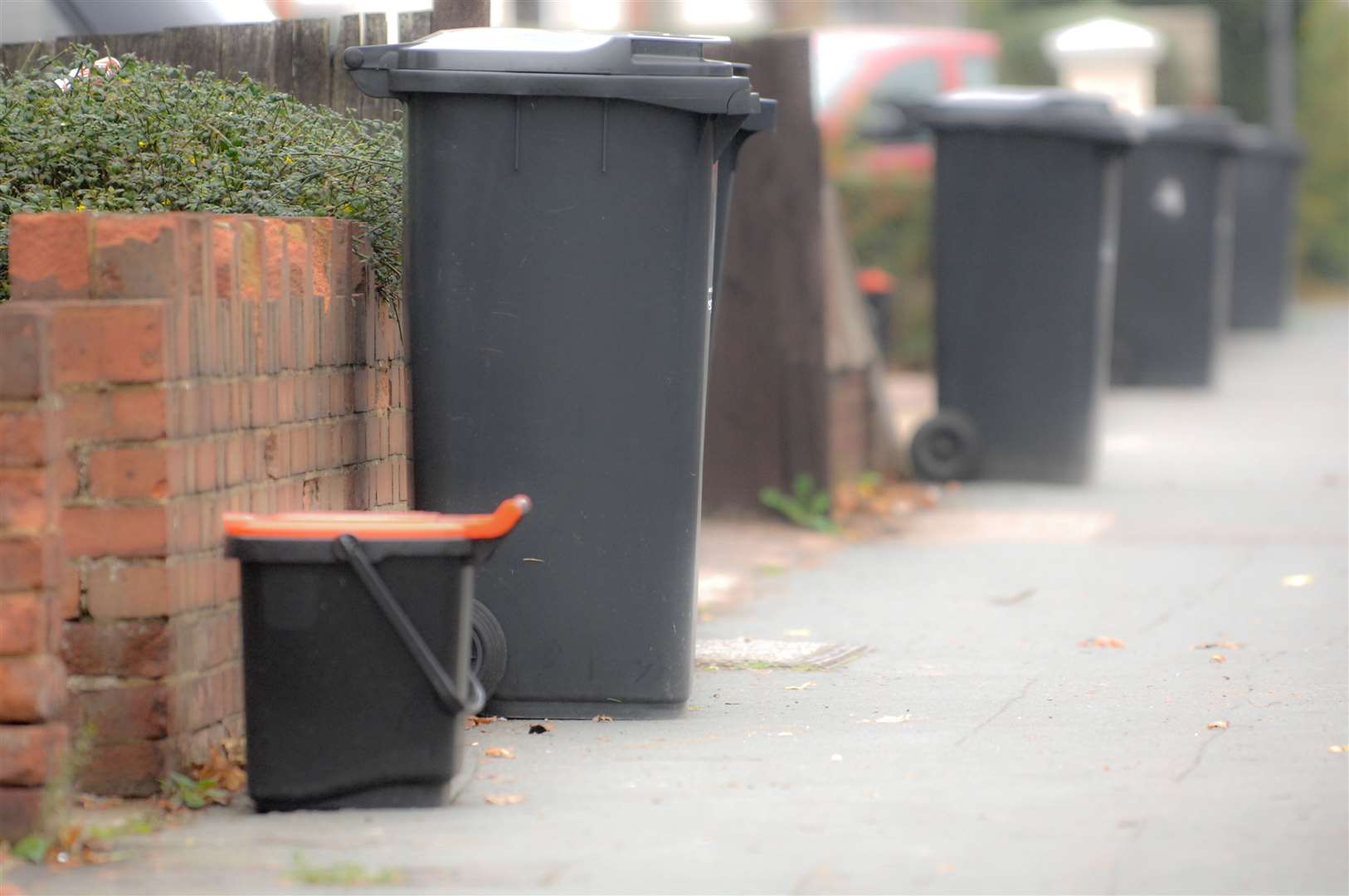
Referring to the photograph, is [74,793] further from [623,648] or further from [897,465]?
[897,465]

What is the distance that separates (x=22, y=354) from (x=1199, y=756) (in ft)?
8.69

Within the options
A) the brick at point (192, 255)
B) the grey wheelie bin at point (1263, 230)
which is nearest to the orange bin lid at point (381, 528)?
the brick at point (192, 255)

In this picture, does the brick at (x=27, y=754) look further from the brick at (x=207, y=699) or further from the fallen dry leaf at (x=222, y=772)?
the fallen dry leaf at (x=222, y=772)

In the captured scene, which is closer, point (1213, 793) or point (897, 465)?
point (1213, 793)

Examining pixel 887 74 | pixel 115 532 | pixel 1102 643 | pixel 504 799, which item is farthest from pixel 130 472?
pixel 887 74

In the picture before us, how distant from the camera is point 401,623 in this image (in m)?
4.12

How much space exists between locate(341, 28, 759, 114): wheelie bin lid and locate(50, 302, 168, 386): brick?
1058 millimetres

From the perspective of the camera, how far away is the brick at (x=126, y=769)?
4.23 meters

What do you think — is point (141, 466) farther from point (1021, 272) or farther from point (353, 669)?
point (1021, 272)

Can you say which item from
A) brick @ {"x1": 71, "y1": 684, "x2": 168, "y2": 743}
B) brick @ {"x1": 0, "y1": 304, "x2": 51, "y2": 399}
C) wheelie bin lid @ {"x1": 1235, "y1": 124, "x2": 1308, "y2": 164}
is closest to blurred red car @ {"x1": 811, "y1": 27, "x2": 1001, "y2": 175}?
wheelie bin lid @ {"x1": 1235, "y1": 124, "x2": 1308, "y2": 164}

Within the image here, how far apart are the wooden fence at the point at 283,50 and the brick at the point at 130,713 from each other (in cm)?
263

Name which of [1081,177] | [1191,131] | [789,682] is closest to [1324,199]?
[1191,131]

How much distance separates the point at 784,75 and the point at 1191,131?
7549 millimetres

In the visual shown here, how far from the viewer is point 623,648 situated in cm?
508
